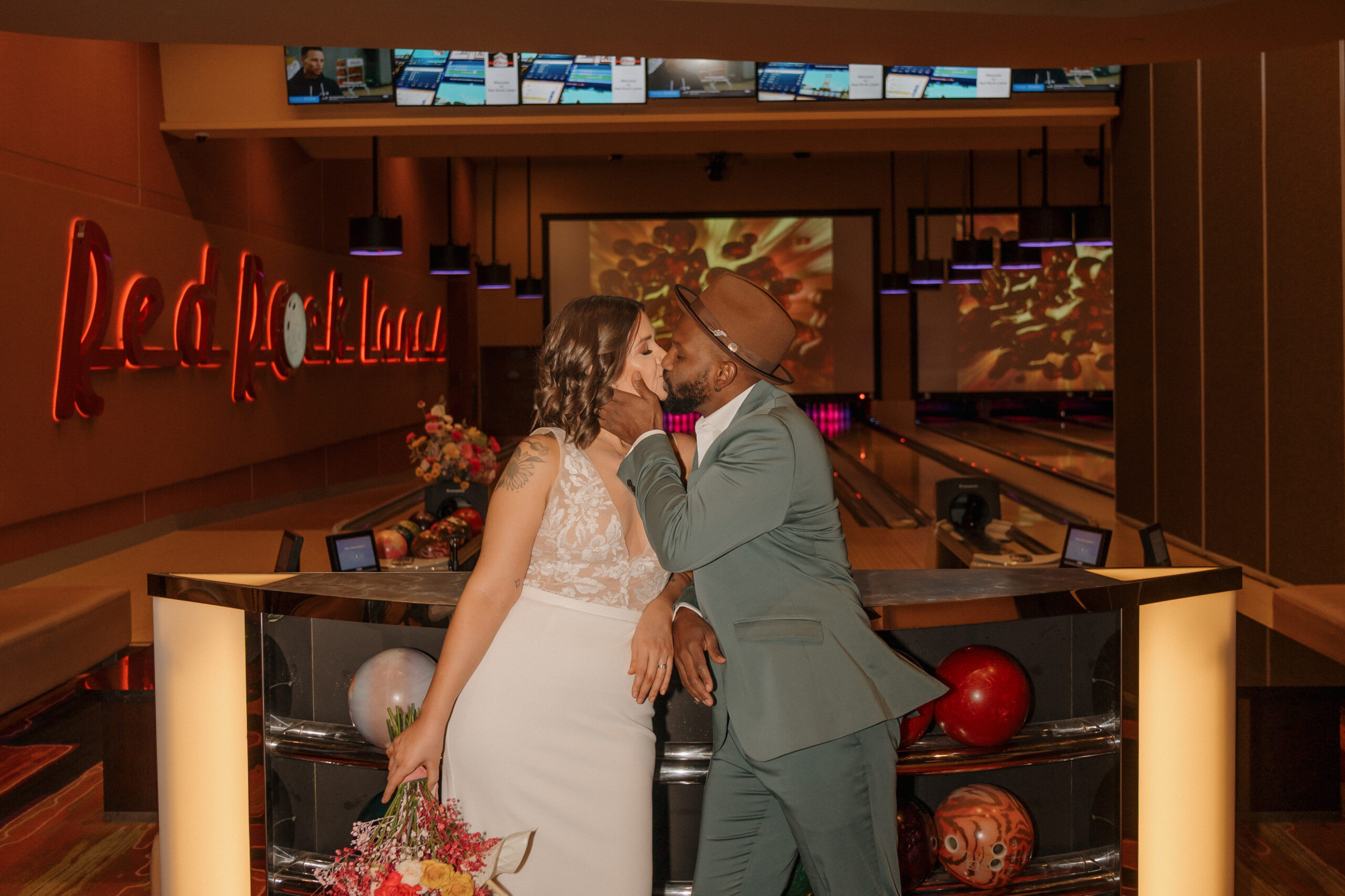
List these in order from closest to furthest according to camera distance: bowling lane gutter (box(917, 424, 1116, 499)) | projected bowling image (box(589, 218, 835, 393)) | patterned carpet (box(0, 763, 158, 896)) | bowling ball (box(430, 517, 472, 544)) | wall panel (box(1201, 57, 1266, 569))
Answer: patterned carpet (box(0, 763, 158, 896))
bowling ball (box(430, 517, 472, 544))
wall panel (box(1201, 57, 1266, 569))
bowling lane gutter (box(917, 424, 1116, 499))
projected bowling image (box(589, 218, 835, 393))

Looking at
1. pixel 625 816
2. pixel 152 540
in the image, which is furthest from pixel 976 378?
pixel 625 816

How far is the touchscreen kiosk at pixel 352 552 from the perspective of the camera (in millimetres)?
3549

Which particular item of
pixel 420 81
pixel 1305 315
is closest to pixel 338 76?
pixel 420 81

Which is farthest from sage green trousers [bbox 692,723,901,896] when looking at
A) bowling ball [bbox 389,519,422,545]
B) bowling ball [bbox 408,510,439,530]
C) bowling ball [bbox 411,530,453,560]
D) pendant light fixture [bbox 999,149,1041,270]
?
pendant light fixture [bbox 999,149,1041,270]

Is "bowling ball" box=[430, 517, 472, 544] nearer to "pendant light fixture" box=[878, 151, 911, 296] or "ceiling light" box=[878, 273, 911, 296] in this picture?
"pendant light fixture" box=[878, 151, 911, 296]

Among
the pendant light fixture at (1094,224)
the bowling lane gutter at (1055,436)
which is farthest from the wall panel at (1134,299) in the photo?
the bowling lane gutter at (1055,436)

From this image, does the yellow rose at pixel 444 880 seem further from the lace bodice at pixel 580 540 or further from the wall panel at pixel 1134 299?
the wall panel at pixel 1134 299

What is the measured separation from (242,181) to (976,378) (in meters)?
11.9

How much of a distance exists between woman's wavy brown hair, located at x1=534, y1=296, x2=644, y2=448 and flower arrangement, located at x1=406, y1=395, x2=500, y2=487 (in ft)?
10.6

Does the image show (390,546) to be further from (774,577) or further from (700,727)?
(774,577)

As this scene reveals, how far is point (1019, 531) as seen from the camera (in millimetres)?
5258

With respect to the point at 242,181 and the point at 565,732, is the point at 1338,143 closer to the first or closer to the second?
the point at 565,732

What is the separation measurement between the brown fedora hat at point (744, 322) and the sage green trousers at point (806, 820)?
1.78ft

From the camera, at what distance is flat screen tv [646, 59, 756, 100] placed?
6.86 m
